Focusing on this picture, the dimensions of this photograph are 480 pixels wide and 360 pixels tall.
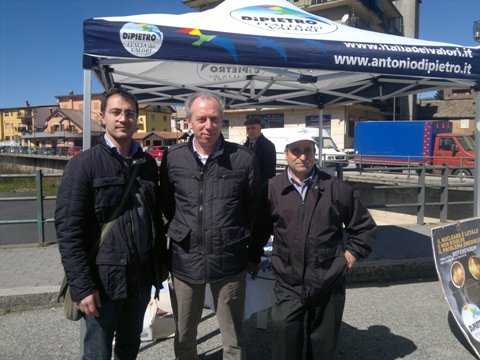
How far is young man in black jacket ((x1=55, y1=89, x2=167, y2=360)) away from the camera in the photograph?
6.99ft

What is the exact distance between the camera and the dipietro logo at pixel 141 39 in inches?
127

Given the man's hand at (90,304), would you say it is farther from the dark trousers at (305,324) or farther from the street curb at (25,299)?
the street curb at (25,299)

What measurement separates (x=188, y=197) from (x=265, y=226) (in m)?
0.60

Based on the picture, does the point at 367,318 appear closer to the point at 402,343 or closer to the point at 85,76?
the point at 402,343

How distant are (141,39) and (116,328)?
2.18 m

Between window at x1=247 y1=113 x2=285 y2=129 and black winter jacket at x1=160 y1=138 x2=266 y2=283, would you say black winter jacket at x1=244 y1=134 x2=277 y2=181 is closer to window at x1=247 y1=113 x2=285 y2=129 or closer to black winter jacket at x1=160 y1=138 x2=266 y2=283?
black winter jacket at x1=160 y1=138 x2=266 y2=283

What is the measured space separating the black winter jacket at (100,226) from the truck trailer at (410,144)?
1911 centimetres

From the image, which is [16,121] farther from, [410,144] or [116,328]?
[116,328]

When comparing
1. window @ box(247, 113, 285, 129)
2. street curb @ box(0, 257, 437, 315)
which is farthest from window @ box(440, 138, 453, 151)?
street curb @ box(0, 257, 437, 315)

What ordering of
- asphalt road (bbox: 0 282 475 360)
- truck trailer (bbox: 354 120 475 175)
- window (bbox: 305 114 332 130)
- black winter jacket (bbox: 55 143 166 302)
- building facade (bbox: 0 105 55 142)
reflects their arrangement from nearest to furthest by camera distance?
black winter jacket (bbox: 55 143 166 302) → asphalt road (bbox: 0 282 475 360) → truck trailer (bbox: 354 120 475 175) → window (bbox: 305 114 332 130) → building facade (bbox: 0 105 55 142)

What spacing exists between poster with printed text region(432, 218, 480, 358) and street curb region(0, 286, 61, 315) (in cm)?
385

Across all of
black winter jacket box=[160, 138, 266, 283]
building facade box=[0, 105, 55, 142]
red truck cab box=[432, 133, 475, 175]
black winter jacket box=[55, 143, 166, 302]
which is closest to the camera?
black winter jacket box=[55, 143, 166, 302]

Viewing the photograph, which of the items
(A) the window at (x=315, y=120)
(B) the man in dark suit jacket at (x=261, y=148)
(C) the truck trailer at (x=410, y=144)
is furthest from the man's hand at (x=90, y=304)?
(A) the window at (x=315, y=120)

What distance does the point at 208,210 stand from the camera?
2.41 m
